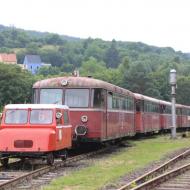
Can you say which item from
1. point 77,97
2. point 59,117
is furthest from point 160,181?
point 77,97

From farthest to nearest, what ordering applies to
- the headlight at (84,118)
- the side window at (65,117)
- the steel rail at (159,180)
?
the headlight at (84,118) → the side window at (65,117) → the steel rail at (159,180)

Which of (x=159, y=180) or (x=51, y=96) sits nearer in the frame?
(x=159, y=180)

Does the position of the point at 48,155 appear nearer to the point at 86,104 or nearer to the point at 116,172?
the point at 116,172

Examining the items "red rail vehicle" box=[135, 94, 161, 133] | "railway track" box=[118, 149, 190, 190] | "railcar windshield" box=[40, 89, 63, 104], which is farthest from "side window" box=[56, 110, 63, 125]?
"red rail vehicle" box=[135, 94, 161, 133]

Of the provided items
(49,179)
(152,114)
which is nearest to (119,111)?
(49,179)

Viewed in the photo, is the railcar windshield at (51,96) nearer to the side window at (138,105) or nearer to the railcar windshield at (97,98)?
the railcar windshield at (97,98)

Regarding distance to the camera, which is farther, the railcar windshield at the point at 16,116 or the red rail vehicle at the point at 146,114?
the red rail vehicle at the point at 146,114

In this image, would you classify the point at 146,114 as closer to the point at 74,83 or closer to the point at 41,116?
the point at 74,83

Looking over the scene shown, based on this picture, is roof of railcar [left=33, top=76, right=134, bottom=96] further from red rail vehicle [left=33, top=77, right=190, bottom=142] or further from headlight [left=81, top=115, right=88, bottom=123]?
headlight [left=81, top=115, right=88, bottom=123]

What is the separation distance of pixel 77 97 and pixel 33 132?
5712mm

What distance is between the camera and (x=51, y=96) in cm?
2172

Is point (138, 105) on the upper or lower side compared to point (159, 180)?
upper

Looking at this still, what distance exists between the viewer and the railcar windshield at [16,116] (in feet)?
54.1

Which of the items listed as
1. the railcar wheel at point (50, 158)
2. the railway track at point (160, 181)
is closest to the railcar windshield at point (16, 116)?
the railcar wheel at point (50, 158)
